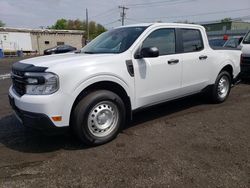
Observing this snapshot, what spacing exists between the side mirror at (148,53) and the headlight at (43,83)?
1389mm

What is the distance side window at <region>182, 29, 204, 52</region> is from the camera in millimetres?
4531

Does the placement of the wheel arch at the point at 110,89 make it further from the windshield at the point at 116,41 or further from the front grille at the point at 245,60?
the front grille at the point at 245,60

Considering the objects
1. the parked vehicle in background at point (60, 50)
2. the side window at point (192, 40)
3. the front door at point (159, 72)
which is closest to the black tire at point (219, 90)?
the side window at point (192, 40)

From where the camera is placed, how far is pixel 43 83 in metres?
2.94

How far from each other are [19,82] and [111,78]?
1.31 m

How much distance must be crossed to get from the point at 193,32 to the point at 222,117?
73.6 inches

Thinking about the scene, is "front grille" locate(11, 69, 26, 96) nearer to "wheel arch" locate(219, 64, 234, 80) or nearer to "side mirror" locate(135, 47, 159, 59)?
"side mirror" locate(135, 47, 159, 59)

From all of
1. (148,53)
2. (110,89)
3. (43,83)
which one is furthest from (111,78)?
(43,83)

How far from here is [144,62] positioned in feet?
12.3

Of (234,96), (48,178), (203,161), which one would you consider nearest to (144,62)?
(203,161)

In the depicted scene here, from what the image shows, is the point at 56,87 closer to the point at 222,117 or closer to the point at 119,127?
the point at 119,127

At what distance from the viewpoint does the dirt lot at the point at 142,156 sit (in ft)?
8.64

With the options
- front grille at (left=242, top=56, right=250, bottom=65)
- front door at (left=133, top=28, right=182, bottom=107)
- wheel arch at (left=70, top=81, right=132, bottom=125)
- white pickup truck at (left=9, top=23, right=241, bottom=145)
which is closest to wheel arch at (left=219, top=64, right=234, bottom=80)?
white pickup truck at (left=9, top=23, right=241, bottom=145)

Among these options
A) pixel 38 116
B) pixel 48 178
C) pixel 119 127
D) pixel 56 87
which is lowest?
pixel 48 178
